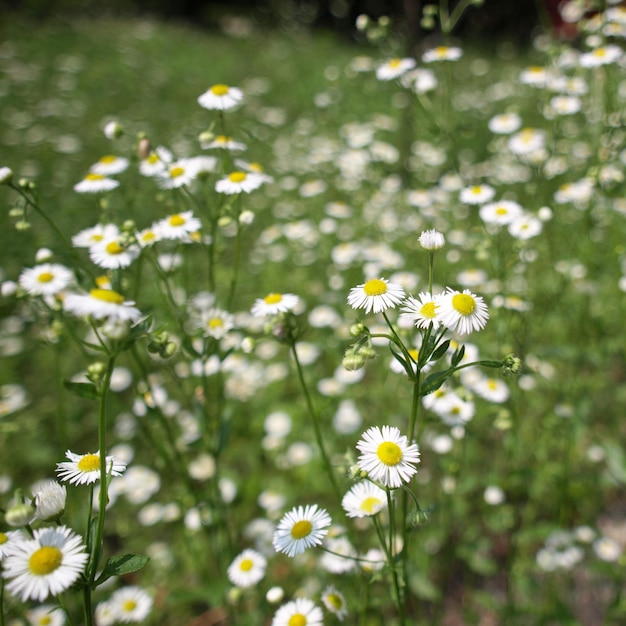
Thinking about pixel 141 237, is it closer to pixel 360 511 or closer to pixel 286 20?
pixel 360 511

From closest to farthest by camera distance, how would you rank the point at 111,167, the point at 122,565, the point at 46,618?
1. the point at 122,565
2. the point at 46,618
3. the point at 111,167

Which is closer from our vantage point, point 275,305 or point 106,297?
point 106,297

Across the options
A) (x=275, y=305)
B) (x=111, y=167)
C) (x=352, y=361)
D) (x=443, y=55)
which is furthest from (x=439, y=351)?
(x=443, y=55)

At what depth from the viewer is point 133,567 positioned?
2.77ft

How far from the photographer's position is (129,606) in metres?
1.49

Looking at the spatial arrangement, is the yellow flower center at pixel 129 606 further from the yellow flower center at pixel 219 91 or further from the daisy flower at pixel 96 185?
the yellow flower center at pixel 219 91

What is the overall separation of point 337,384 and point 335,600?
1.29 metres

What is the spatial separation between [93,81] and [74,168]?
3084 mm

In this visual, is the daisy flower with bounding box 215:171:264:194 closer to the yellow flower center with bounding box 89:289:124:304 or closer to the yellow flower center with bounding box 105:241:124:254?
the yellow flower center with bounding box 105:241:124:254

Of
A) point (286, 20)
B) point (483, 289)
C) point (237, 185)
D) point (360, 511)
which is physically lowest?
point (286, 20)

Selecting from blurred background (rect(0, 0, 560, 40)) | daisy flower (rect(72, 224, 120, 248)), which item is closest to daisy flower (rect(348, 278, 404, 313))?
daisy flower (rect(72, 224, 120, 248))

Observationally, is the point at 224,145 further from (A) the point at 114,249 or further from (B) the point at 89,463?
(B) the point at 89,463

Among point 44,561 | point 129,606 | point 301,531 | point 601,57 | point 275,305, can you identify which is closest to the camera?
point 44,561

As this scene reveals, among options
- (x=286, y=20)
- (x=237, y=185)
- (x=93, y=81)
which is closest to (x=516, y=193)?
(x=237, y=185)
